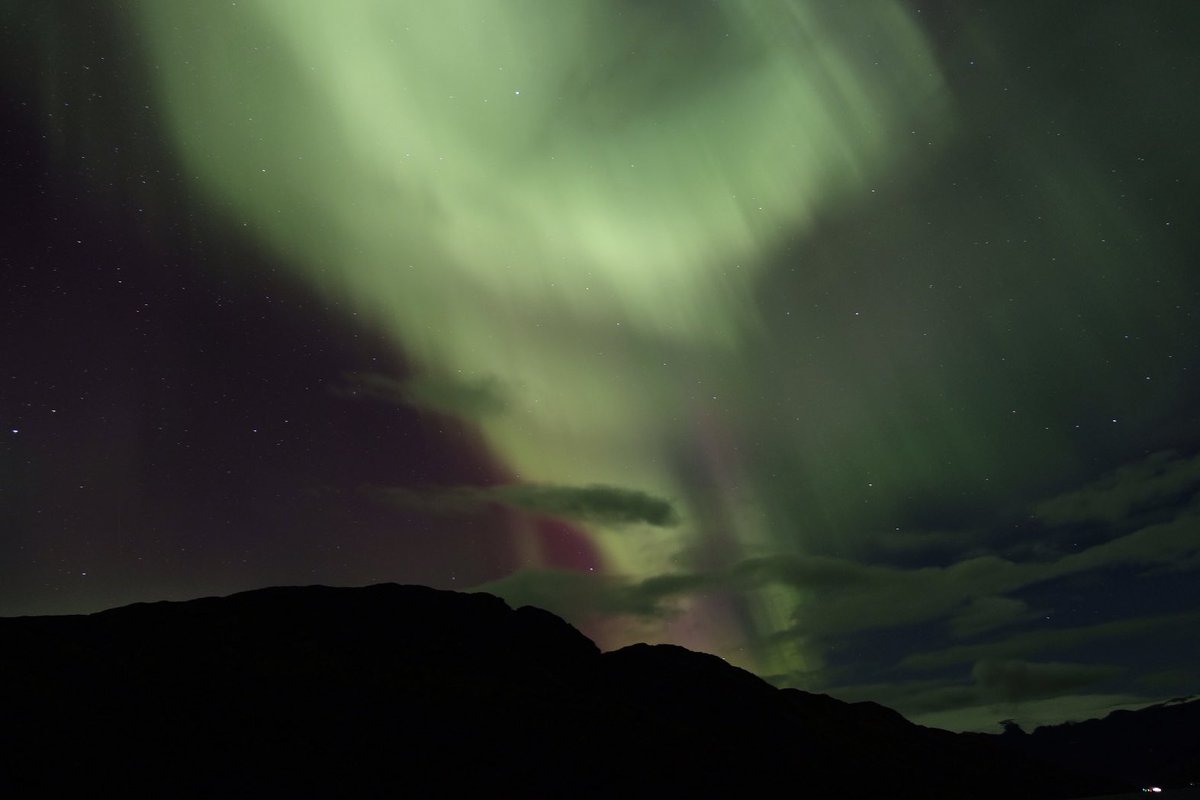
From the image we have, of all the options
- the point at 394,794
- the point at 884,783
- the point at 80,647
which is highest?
the point at 80,647

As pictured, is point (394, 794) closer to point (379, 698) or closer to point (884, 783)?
point (379, 698)

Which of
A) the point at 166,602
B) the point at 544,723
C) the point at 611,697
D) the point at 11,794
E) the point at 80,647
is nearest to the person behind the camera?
the point at 11,794

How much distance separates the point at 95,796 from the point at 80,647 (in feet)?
160

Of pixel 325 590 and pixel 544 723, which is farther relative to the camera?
pixel 325 590

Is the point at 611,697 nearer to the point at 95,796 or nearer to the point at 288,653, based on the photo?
the point at 288,653

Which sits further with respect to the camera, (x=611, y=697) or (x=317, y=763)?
(x=611, y=697)

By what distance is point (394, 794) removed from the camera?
104125 mm

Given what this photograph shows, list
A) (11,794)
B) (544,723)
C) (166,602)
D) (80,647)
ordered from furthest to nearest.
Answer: (166,602) → (544,723) → (80,647) → (11,794)

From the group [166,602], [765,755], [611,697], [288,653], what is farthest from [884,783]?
[166,602]

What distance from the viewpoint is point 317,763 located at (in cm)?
10612

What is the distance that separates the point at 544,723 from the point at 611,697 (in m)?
48.7

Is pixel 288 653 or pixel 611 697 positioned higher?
pixel 288 653

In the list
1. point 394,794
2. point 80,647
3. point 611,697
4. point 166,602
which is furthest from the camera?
point 611,697

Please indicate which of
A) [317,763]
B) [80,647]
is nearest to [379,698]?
[317,763]
